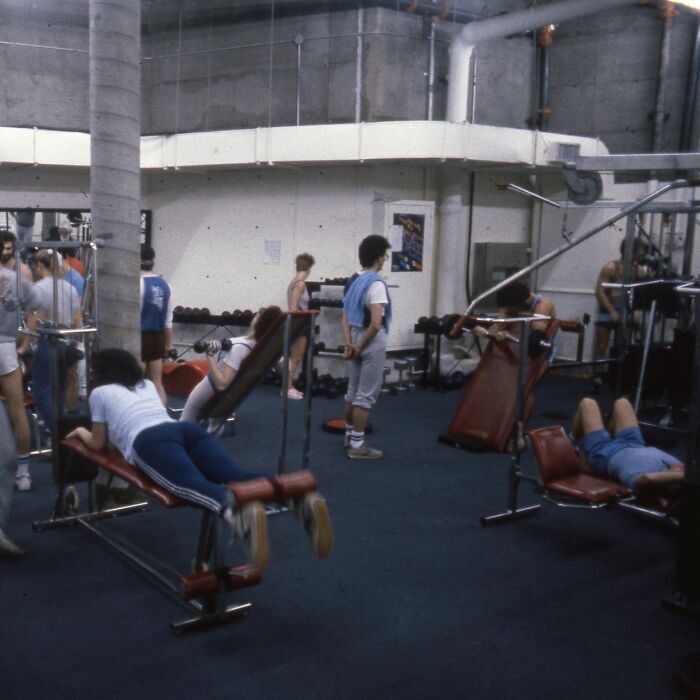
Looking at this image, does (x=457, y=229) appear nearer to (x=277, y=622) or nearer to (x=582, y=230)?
(x=582, y=230)

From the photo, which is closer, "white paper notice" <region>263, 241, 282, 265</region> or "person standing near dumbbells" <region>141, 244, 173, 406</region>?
"person standing near dumbbells" <region>141, 244, 173, 406</region>

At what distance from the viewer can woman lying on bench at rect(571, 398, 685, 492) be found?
398 centimetres

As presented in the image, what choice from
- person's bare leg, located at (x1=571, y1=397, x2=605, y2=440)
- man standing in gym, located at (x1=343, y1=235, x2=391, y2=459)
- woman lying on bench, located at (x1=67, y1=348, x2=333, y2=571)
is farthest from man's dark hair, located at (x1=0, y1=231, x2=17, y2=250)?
person's bare leg, located at (x1=571, y1=397, x2=605, y2=440)

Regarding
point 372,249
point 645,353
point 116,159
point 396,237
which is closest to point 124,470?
point 116,159

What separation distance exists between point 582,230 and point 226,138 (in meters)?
4.17

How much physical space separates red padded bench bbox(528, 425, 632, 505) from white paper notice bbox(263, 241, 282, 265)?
521cm

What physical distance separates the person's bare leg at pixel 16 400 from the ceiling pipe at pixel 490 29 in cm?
521

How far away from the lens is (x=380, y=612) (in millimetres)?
3457

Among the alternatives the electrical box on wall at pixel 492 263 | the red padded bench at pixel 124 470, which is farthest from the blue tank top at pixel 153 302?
the electrical box on wall at pixel 492 263

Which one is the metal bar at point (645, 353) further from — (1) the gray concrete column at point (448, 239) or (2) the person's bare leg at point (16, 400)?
(2) the person's bare leg at point (16, 400)

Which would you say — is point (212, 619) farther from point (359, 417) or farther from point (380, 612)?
point (359, 417)

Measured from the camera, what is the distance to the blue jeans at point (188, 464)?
127 inches

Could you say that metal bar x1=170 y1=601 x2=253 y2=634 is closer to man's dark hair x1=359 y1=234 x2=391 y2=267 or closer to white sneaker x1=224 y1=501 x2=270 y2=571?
white sneaker x1=224 y1=501 x2=270 y2=571

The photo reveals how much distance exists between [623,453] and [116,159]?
10.1 feet
